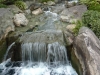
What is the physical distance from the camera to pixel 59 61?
1040 centimetres

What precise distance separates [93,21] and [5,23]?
5253 millimetres

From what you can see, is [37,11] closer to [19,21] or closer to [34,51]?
[19,21]

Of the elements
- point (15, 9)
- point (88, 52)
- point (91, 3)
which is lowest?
→ point (88, 52)

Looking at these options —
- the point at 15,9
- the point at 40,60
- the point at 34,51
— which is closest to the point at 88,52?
the point at 40,60

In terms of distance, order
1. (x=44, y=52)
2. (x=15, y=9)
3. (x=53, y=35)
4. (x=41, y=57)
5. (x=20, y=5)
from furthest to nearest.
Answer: (x=20, y=5) < (x=15, y=9) < (x=53, y=35) < (x=41, y=57) < (x=44, y=52)

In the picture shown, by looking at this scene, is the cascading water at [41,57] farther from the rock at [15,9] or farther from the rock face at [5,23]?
the rock at [15,9]

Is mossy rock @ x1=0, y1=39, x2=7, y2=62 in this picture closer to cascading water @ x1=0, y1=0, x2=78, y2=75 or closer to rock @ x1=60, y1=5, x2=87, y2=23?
cascading water @ x1=0, y1=0, x2=78, y2=75

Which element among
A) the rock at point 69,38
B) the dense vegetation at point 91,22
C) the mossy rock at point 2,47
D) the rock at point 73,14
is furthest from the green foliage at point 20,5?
the dense vegetation at point 91,22

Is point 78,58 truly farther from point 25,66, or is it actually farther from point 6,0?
point 6,0

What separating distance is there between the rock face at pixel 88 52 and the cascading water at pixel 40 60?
129cm

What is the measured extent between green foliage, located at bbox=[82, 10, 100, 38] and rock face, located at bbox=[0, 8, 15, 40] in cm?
447

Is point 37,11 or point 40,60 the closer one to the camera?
point 40,60

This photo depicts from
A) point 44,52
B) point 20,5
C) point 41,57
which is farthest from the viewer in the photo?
point 20,5

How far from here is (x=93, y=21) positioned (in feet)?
34.2
